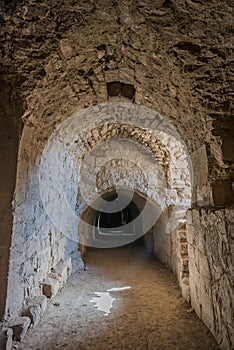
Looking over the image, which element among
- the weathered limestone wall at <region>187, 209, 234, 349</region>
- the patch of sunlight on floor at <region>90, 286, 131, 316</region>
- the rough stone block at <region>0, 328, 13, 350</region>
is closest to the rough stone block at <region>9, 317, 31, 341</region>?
the rough stone block at <region>0, 328, 13, 350</region>

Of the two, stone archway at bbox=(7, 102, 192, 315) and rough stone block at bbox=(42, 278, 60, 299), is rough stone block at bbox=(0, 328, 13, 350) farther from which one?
rough stone block at bbox=(42, 278, 60, 299)

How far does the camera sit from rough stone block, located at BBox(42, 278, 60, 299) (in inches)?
113

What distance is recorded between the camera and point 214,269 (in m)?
2.03

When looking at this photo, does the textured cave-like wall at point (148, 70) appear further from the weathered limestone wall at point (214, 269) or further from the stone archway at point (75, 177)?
the stone archway at point (75, 177)

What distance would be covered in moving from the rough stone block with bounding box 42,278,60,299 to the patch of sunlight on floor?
50 cm

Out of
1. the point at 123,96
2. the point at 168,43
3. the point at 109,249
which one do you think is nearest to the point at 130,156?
the point at 123,96

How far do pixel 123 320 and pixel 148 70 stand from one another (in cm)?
249

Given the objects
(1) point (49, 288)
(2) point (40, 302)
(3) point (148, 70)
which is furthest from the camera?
(1) point (49, 288)

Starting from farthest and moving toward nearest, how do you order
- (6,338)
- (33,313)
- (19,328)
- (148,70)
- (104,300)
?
1. (104,300)
2. (33,313)
3. (148,70)
4. (19,328)
5. (6,338)

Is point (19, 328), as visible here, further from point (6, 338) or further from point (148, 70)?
point (148, 70)

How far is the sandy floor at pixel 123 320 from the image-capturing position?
2.05m

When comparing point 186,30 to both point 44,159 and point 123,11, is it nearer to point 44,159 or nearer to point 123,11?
point 123,11

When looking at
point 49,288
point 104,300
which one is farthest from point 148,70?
point 104,300

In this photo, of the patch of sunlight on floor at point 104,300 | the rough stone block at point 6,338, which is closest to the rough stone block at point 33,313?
the rough stone block at point 6,338
